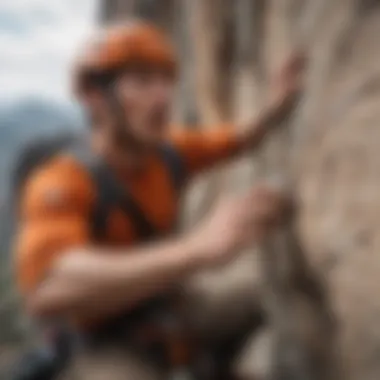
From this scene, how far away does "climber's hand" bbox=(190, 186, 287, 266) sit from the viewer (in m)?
0.55

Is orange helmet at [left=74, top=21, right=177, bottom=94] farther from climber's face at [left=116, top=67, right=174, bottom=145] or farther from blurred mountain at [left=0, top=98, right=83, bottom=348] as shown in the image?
blurred mountain at [left=0, top=98, right=83, bottom=348]

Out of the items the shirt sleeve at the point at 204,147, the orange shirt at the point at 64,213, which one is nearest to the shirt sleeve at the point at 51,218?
the orange shirt at the point at 64,213

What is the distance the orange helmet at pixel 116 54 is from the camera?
25.0 inches

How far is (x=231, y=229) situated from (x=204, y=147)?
9.1 inches

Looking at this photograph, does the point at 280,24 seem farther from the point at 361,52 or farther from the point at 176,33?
the point at 176,33

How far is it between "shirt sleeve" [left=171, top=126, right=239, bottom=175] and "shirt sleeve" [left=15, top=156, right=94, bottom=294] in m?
0.15

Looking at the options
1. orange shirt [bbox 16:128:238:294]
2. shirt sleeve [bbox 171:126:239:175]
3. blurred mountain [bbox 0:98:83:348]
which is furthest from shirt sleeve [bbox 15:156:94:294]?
blurred mountain [bbox 0:98:83:348]

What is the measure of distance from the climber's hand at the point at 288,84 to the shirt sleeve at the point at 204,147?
0.05m

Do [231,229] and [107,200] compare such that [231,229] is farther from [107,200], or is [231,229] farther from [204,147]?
[204,147]

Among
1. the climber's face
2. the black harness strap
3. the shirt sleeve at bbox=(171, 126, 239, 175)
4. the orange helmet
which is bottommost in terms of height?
the shirt sleeve at bbox=(171, 126, 239, 175)

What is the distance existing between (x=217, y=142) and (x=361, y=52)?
6.3 inches

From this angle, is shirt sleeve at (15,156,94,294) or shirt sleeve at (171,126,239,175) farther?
shirt sleeve at (171,126,239,175)

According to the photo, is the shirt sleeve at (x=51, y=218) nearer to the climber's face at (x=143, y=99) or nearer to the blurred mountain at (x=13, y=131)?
the climber's face at (x=143, y=99)

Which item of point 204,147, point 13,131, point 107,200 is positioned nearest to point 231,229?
point 107,200
